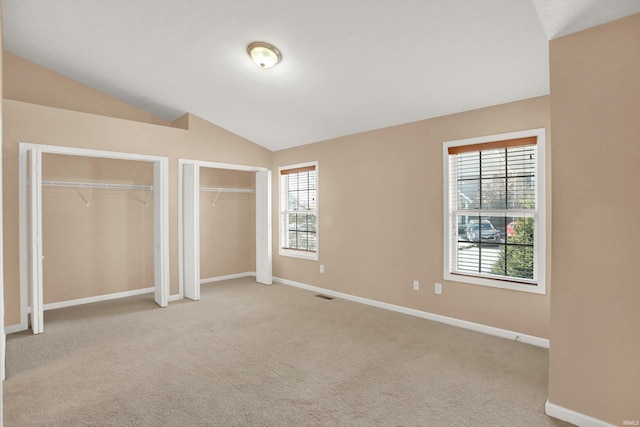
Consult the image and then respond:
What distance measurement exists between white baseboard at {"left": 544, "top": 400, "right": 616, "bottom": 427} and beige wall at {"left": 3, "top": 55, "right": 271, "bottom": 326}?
4.68 meters

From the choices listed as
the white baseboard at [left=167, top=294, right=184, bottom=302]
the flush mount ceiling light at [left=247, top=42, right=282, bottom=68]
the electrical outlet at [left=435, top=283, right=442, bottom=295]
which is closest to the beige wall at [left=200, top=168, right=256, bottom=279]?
the white baseboard at [left=167, top=294, right=184, bottom=302]

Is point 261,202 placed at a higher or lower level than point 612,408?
higher

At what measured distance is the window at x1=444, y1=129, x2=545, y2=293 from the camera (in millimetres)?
3400

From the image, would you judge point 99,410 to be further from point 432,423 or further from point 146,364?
point 432,423

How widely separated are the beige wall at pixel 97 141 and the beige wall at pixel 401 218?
60.1 inches

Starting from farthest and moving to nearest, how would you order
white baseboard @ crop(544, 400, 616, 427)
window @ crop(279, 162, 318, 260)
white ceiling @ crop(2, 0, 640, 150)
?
1. window @ crop(279, 162, 318, 260)
2. white ceiling @ crop(2, 0, 640, 150)
3. white baseboard @ crop(544, 400, 616, 427)

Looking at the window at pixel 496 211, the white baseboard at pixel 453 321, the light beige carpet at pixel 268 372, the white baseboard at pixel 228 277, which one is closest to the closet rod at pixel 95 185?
the light beige carpet at pixel 268 372

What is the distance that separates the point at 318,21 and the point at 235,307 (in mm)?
3625

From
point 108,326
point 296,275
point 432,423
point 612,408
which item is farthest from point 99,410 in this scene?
point 296,275

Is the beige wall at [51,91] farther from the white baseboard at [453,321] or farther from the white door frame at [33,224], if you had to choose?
the white baseboard at [453,321]

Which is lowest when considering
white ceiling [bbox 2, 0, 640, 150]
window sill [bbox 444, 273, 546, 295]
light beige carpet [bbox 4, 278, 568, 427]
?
light beige carpet [bbox 4, 278, 568, 427]

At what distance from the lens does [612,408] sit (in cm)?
202

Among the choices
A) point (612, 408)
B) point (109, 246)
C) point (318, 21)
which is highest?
point (318, 21)

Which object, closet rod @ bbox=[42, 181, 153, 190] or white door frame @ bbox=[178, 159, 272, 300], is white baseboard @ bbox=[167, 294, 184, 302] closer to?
white door frame @ bbox=[178, 159, 272, 300]
